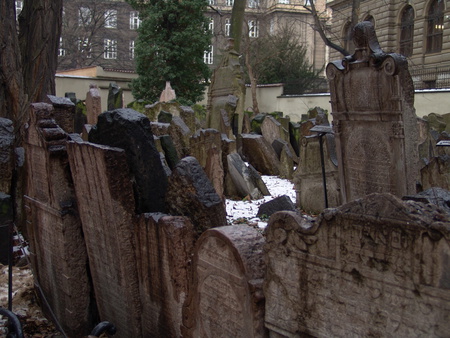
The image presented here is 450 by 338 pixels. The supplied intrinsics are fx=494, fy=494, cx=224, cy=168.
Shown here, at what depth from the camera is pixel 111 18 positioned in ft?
123

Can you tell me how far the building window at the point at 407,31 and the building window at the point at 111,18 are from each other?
64.2ft

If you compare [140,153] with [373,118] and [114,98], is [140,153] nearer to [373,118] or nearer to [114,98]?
[373,118]

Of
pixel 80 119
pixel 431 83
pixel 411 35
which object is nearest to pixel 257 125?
pixel 80 119

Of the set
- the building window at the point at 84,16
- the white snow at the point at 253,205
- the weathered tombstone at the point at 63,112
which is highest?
the building window at the point at 84,16

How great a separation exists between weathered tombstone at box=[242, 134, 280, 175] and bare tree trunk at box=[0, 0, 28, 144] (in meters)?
4.71

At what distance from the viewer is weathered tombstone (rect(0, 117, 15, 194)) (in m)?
5.39

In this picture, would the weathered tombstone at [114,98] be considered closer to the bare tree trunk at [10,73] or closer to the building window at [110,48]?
the bare tree trunk at [10,73]

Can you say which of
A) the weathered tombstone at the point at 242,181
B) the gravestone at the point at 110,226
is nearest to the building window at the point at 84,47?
A: the weathered tombstone at the point at 242,181

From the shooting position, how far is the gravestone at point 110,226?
3463 millimetres

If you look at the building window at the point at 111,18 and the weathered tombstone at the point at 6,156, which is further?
the building window at the point at 111,18

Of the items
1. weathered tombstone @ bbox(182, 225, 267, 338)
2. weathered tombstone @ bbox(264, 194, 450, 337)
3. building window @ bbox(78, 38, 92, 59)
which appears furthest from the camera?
building window @ bbox(78, 38, 92, 59)

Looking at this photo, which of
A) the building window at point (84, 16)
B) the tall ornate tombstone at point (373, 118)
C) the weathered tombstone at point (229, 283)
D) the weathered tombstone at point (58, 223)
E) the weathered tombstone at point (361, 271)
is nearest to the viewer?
the weathered tombstone at point (361, 271)

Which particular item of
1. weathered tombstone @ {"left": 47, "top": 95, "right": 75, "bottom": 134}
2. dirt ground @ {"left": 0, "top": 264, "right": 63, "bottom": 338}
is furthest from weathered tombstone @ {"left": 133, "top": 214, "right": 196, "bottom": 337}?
weathered tombstone @ {"left": 47, "top": 95, "right": 75, "bottom": 134}

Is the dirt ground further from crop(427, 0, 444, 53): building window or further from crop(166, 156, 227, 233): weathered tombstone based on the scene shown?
crop(427, 0, 444, 53): building window
